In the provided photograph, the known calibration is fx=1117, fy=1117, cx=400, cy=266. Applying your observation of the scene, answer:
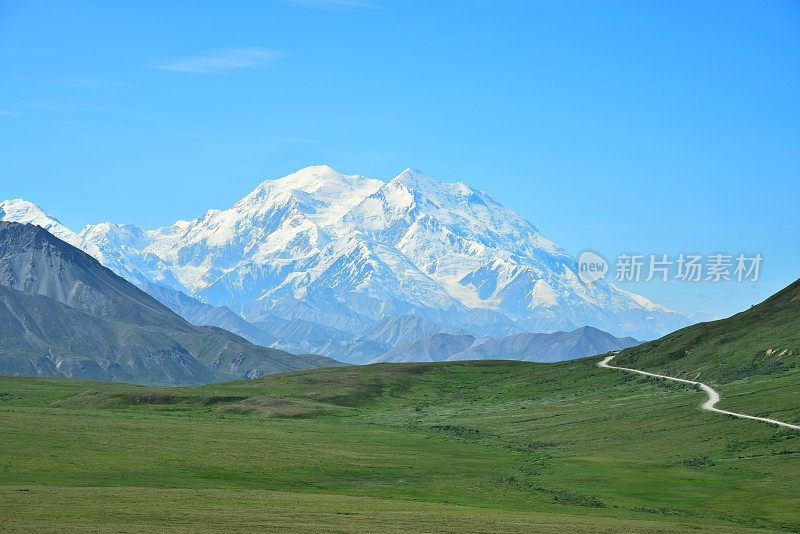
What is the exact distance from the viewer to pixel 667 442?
120 metres

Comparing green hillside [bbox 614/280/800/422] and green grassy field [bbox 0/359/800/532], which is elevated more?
green hillside [bbox 614/280/800/422]

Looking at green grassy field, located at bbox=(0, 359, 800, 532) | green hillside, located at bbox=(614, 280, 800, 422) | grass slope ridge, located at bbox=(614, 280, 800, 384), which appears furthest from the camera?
grass slope ridge, located at bbox=(614, 280, 800, 384)

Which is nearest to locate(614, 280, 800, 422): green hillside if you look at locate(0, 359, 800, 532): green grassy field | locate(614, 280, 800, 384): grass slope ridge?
locate(614, 280, 800, 384): grass slope ridge

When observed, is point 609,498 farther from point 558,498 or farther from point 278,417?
point 278,417

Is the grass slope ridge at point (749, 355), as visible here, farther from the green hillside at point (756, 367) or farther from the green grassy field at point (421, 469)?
the green grassy field at point (421, 469)

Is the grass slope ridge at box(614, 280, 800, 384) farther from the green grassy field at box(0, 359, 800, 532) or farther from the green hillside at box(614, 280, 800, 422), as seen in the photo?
the green grassy field at box(0, 359, 800, 532)

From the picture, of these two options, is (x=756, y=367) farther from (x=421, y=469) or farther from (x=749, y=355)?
(x=421, y=469)

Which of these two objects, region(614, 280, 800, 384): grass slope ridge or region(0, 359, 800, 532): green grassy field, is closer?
region(0, 359, 800, 532): green grassy field

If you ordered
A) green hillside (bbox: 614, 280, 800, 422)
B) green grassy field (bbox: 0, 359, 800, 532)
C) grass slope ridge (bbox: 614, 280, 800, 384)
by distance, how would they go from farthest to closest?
grass slope ridge (bbox: 614, 280, 800, 384)
green hillside (bbox: 614, 280, 800, 422)
green grassy field (bbox: 0, 359, 800, 532)

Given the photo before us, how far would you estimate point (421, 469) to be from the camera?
A: 4213 inches

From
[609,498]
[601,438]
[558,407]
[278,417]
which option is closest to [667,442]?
[601,438]

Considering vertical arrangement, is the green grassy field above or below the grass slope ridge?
below

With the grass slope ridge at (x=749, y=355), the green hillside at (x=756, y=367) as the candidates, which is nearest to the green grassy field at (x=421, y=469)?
the green hillside at (x=756, y=367)

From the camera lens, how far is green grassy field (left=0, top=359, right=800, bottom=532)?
68.2 meters
